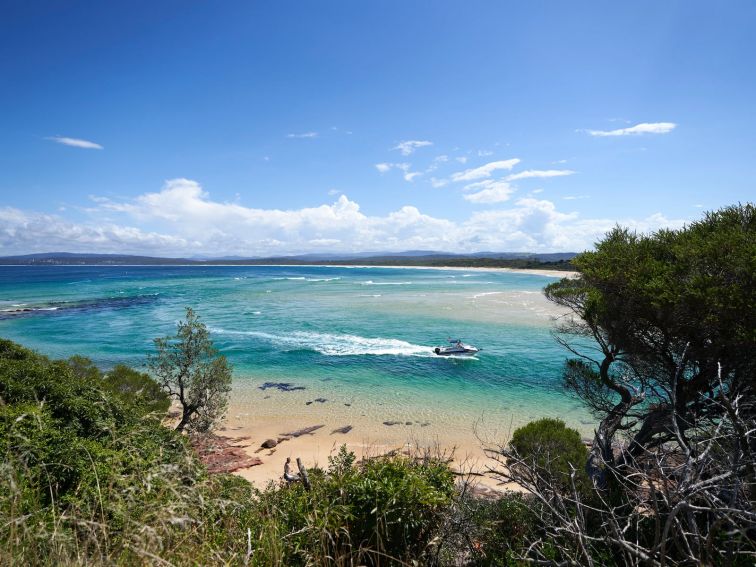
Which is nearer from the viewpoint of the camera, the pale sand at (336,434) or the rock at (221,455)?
the rock at (221,455)

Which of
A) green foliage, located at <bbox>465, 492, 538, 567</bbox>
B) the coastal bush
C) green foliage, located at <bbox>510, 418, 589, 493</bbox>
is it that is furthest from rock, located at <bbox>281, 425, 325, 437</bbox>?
green foliage, located at <bbox>465, 492, 538, 567</bbox>

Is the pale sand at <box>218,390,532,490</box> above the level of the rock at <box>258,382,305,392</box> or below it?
below

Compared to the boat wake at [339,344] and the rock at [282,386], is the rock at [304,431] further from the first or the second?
the boat wake at [339,344]

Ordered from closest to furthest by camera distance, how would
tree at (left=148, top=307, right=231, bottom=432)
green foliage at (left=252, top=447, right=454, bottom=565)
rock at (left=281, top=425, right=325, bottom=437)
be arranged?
green foliage at (left=252, top=447, right=454, bottom=565)
tree at (left=148, top=307, right=231, bottom=432)
rock at (left=281, top=425, right=325, bottom=437)

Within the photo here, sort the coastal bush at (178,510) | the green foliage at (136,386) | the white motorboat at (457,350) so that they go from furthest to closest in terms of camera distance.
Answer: the white motorboat at (457,350), the green foliage at (136,386), the coastal bush at (178,510)

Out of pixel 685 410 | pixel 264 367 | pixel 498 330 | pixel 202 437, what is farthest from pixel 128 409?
pixel 498 330

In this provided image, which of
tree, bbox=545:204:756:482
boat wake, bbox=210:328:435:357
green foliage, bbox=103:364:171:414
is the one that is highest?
tree, bbox=545:204:756:482

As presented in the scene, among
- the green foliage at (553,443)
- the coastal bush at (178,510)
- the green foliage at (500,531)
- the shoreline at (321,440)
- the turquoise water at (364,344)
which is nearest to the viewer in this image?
the coastal bush at (178,510)

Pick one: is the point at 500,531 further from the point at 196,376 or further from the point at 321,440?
the point at 196,376

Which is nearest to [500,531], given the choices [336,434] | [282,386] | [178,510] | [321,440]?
[178,510]

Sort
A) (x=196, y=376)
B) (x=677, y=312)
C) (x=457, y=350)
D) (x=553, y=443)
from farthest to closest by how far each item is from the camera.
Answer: (x=457, y=350)
(x=196, y=376)
(x=553, y=443)
(x=677, y=312)

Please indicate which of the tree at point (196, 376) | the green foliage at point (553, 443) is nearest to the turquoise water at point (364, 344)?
the tree at point (196, 376)

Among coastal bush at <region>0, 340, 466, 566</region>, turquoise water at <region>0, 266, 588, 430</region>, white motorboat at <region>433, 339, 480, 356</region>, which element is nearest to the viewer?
coastal bush at <region>0, 340, 466, 566</region>

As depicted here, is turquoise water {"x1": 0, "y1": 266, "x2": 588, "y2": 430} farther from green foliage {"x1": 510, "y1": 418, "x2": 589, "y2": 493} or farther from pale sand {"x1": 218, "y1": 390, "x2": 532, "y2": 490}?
green foliage {"x1": 510, "y1": 418, "x2": 589, "y2": 493}
